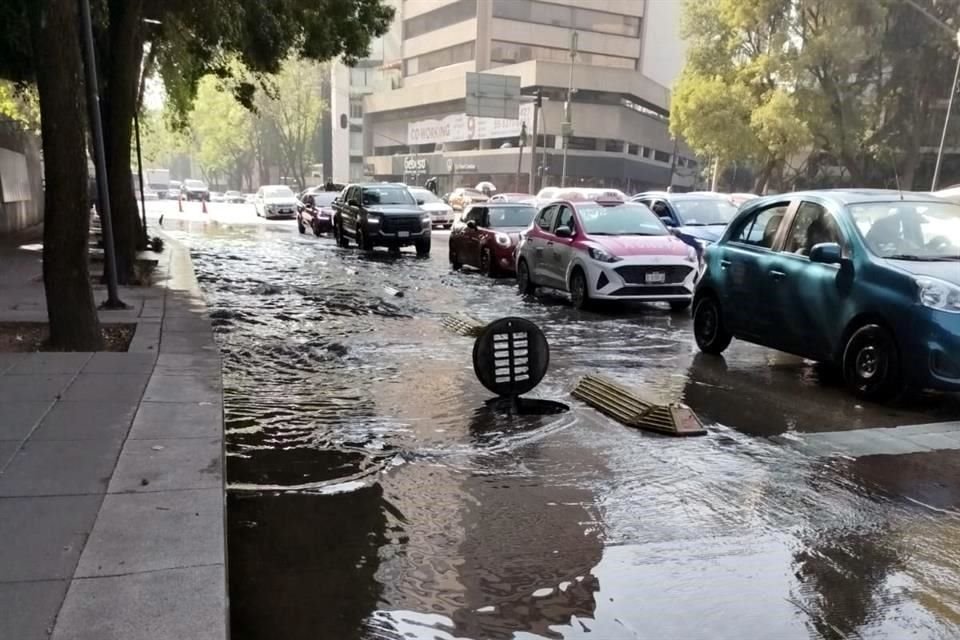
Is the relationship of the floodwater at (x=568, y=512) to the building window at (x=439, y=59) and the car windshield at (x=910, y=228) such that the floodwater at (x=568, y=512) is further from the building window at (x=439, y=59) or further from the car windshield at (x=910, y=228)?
the building window at (x=439, y=59)

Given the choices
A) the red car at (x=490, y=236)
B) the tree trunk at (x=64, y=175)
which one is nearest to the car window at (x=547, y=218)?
the red car at (x=490, y=236)

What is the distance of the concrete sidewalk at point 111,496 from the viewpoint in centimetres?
300

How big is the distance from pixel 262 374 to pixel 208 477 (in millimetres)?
3629

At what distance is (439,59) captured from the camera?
81375mm

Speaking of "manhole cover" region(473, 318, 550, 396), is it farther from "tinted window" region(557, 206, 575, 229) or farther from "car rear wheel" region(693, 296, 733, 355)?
"tinted window" region(557, 206, 575, 229)

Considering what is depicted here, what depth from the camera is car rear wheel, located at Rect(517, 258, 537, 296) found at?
1437cm

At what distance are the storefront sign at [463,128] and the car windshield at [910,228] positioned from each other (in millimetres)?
57357

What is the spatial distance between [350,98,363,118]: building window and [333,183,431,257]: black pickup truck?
76484 mm

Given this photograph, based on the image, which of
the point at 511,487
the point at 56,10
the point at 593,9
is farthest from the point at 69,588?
the point at 593,9

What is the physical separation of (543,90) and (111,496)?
65883mm

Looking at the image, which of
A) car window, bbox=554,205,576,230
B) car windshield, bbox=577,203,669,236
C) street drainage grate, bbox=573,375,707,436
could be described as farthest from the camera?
car window, bbox=554,205,576,230

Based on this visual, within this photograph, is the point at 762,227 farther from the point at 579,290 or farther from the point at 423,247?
the point at 423,247

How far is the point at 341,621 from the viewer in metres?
3.43

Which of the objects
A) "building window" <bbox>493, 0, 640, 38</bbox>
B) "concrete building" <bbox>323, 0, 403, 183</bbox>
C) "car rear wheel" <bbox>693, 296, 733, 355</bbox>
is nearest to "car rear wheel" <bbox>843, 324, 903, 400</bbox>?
"car rear wheel" <bbox>693, 296, 733, 355</bbox>
